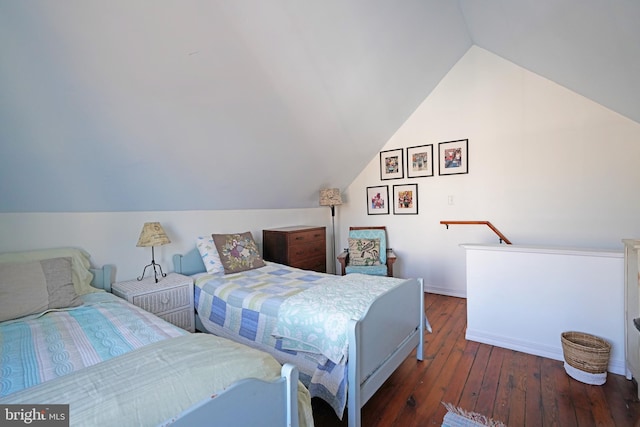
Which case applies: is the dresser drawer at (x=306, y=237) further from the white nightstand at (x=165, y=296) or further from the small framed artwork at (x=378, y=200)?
the white nightstand at (x=165, y=296)

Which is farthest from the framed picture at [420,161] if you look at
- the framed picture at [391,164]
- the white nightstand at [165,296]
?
the white nightstand at [165,296]

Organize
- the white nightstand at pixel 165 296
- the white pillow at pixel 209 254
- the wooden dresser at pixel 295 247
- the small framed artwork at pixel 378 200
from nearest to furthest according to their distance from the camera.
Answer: the white nightstand at pixel 165 296 → the white pillow at pixel 209 254 → the wooden dresser at pixel 295 247 → the small framed artwork at pixel 378 200

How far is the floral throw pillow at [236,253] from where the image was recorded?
8.70 feet

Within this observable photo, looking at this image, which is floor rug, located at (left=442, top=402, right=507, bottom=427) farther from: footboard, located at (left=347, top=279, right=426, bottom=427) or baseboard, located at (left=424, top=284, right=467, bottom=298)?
baseboard, located at (left=424, top=284, right=467, bottom=298)

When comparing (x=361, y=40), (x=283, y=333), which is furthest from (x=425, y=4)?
(x=283, y=333)

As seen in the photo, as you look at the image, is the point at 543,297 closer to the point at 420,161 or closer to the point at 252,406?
the point at 420,161

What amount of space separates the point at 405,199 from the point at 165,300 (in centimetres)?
307

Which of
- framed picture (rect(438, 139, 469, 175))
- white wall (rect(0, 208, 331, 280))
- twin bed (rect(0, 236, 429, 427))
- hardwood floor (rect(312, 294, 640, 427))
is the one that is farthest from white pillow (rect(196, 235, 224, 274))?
framed picture (rect(438, 139, 469, 175))

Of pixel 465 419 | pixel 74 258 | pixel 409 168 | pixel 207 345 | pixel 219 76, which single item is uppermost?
pixel 219 76

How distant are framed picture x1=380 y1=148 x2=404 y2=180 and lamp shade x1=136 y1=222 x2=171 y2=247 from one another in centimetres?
291

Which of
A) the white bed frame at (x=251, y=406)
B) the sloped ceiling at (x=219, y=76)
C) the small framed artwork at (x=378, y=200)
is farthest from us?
the small framed artwork at (x=378, y=200)

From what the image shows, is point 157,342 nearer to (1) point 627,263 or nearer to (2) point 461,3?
(1) point 627,263

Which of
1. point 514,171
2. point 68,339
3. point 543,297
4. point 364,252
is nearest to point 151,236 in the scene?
point 68,339

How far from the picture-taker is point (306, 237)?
3580mm
